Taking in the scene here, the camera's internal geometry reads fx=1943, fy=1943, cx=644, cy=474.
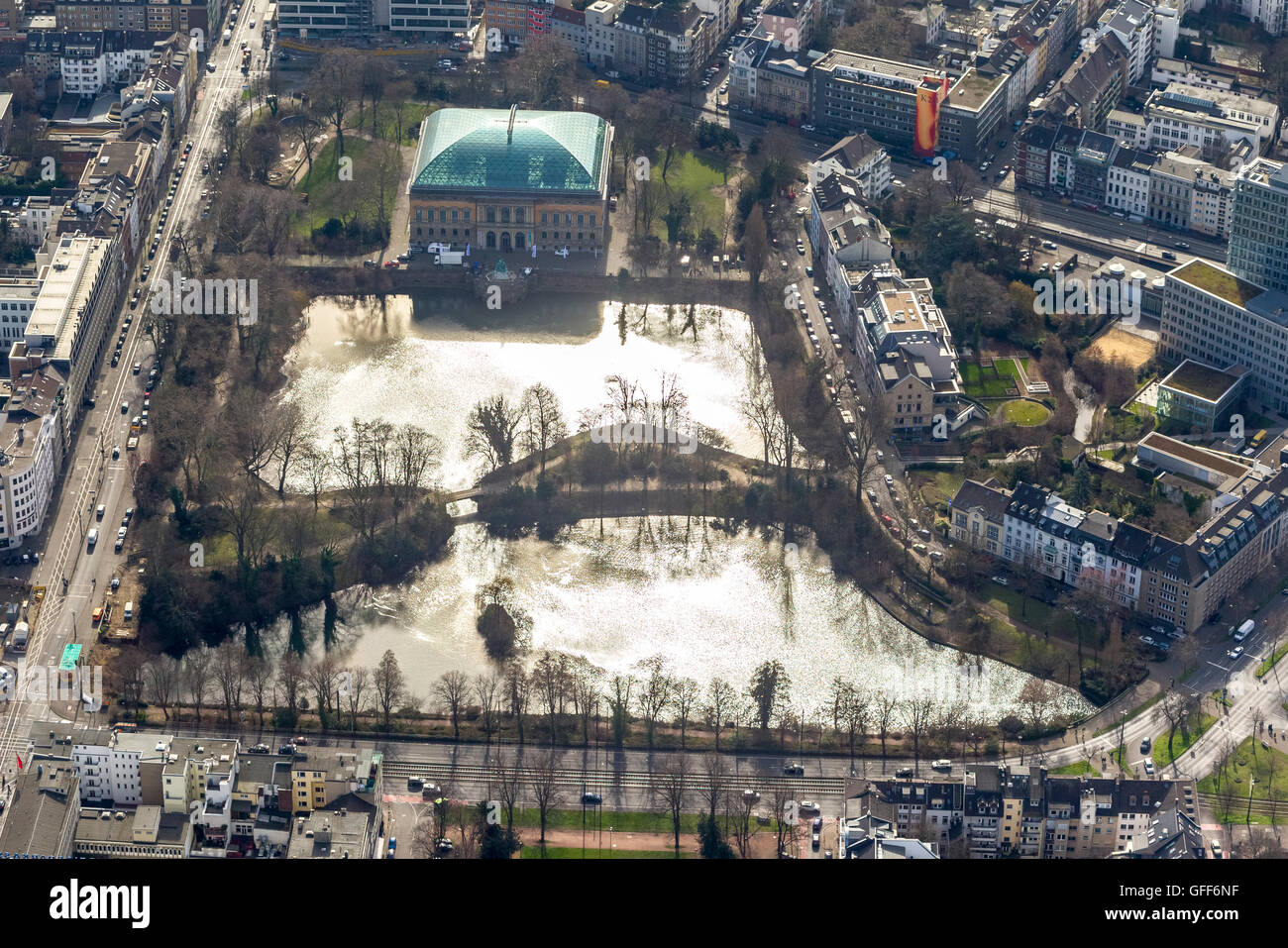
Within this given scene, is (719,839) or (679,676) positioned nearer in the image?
(719,839)

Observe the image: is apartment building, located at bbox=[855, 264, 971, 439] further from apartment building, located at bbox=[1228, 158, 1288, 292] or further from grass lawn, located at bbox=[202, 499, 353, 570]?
grass lawn, located at bbox=[202, 499, 353, 570]

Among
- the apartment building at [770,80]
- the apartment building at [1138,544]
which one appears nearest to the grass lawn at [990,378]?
the apartment building at [1138,544]

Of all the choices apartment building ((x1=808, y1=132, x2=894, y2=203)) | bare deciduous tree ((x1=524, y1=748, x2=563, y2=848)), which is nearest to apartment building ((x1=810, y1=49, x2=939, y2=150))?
apartment building ((x1=808, y1=132, x2=894, y2=203))

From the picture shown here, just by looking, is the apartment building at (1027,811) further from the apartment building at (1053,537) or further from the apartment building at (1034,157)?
the apartment building at (1034,157)

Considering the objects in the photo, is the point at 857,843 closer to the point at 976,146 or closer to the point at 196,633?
the point at 196,633

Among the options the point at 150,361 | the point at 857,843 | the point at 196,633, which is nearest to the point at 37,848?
the point at 196,633

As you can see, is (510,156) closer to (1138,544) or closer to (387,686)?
(387,686)
